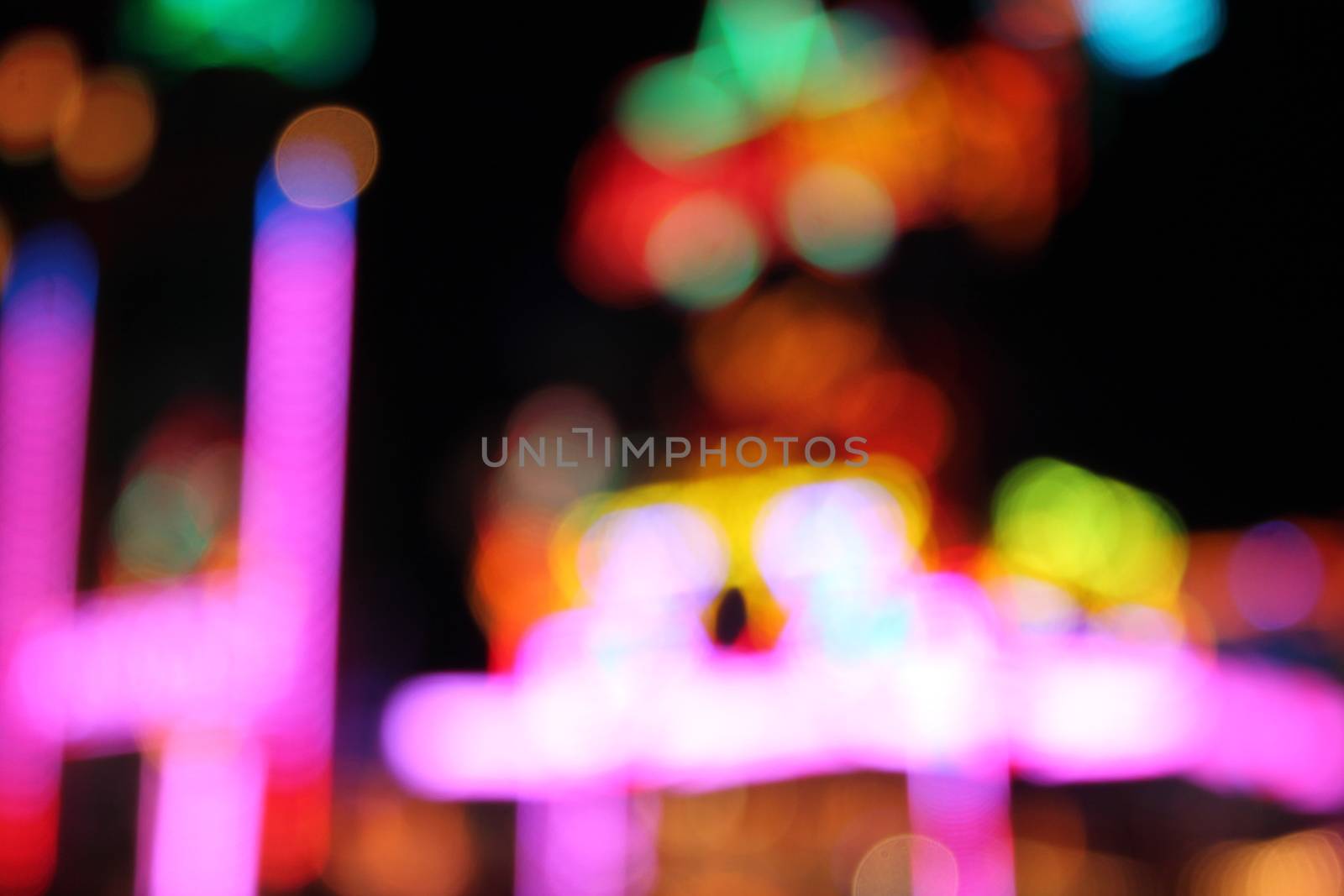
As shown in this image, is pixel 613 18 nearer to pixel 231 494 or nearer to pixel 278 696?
pixel 231 494

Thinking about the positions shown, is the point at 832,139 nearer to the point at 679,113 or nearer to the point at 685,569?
the point at 679,113

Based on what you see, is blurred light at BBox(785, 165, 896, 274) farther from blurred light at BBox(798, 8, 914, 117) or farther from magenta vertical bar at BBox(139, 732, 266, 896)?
magenta vertical bar at BBox(139, 732, 266, 896)

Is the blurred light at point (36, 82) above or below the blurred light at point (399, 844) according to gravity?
above

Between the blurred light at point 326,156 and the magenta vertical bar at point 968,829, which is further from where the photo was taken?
the magenta vertical bar at point 968,829

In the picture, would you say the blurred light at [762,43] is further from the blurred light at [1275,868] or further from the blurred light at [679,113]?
the blurred light at [1275,868]

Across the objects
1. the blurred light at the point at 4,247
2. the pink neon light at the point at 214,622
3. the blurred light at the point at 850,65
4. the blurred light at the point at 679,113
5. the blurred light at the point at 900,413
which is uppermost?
the blurred light at the point at 850,65

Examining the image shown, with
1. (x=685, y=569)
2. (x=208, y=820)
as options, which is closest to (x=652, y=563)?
(x=685, y=569)

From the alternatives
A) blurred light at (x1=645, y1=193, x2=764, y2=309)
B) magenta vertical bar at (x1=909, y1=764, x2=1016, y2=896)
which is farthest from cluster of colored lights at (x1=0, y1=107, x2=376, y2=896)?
magenta vertical bar at (x1=909, y1=764, x2=1016, y2=896)

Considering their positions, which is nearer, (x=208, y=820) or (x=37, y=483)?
(x=208, y=820)

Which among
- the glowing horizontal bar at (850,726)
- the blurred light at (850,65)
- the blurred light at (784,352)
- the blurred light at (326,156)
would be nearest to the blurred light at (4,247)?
the blurred light at (326,156)
